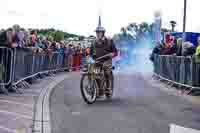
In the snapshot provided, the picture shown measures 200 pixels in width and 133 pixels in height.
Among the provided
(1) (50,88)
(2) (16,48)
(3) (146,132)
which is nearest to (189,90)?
(1) (50,88)

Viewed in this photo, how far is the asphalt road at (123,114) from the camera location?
8.77 m

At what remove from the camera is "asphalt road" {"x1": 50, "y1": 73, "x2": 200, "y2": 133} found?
8.77m

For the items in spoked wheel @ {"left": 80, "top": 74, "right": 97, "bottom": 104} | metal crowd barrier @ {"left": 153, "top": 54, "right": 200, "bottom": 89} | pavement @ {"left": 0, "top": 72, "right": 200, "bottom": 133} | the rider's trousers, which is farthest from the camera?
metal crowd barrier @ {"left": 153, "top": 54, "right": 200, "bottom": 89}

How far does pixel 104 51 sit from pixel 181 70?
427cm

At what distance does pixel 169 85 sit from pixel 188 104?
5.86 meters

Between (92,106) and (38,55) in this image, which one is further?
(38,55)

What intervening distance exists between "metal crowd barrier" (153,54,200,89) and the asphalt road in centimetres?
122

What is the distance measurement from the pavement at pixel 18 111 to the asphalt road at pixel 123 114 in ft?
1.53

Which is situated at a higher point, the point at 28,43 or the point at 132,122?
the point at 28,43

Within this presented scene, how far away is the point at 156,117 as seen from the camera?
32.9 feet

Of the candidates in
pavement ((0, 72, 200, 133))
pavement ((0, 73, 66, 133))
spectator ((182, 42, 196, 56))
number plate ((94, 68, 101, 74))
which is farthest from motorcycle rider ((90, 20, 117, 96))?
spectator ((182, 42, 196, 56))

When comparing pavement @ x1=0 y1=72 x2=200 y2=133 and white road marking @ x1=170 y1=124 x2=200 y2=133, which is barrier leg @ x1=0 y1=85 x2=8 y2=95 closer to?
pavement @ x1=0 y1=72 x2=200 y2=133

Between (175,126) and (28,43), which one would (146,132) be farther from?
(28,43)

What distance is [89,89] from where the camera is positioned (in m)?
12.4
